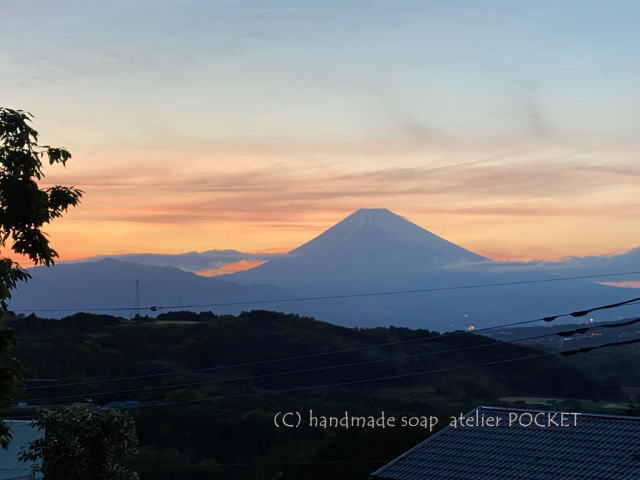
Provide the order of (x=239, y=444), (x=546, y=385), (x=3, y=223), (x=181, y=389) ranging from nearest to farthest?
1. (x=3, y=223)
2. (x=239, y=444)
3. (x=181, y=389)
4. (x=546, y=385)

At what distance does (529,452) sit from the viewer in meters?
45.7

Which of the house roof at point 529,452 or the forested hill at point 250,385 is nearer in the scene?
the house roof at point 529,452

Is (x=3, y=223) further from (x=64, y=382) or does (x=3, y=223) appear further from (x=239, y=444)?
(x=64, y=382)

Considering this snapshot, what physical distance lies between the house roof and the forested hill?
21.5m

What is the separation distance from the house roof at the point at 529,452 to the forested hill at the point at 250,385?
21.5m

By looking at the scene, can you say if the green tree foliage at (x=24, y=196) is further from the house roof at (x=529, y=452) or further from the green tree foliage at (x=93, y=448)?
the house roof at (x=529, y=452)

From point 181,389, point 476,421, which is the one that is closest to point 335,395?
point 181,389

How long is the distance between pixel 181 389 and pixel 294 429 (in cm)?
2489

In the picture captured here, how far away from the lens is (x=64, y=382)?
12594cm

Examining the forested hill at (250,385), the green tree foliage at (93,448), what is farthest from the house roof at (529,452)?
the forested hill at (250,385)

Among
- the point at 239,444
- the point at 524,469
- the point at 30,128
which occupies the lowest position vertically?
the point at 239,444

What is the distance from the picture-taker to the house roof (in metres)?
42.9

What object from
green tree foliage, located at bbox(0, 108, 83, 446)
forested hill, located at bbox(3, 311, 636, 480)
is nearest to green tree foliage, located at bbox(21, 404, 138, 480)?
green tree foliage, located at bbox(0, 108, 83, 446)

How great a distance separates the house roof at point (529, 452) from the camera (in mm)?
42875
